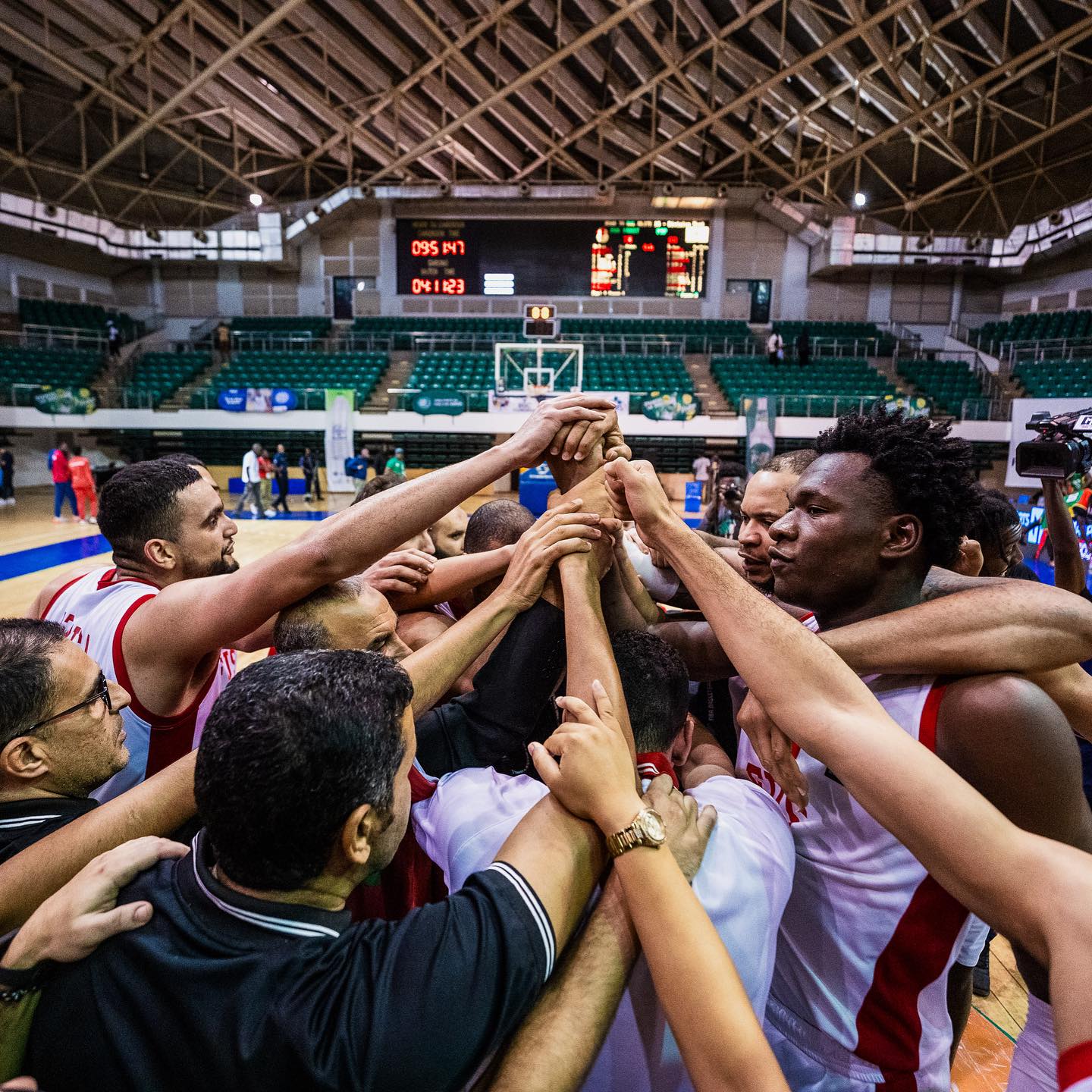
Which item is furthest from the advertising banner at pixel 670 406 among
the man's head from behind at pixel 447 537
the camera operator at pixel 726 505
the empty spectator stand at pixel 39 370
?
the empty spectator stand at pixel 39 370

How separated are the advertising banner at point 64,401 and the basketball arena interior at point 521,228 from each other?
6 centimetres

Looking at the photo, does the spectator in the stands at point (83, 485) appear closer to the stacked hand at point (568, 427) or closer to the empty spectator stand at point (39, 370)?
the empty spectator stand at point (39, 370)

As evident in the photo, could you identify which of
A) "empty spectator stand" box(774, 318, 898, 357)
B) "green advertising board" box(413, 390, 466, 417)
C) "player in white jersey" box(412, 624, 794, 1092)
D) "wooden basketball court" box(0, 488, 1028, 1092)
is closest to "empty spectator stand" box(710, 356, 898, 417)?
"empty spectator stand" box(774, 318, 898, 357)

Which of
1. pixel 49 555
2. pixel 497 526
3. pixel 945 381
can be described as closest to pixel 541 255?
pixel 945 381

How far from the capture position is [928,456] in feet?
4.72

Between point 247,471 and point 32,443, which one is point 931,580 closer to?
point 247,471

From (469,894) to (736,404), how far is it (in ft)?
54.0

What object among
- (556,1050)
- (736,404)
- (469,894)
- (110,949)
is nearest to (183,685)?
(110,949)

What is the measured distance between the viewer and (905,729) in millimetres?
1269

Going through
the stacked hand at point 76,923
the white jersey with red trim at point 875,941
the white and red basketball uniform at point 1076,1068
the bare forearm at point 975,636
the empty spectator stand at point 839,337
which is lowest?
the white jersey with red trim at point 875,941

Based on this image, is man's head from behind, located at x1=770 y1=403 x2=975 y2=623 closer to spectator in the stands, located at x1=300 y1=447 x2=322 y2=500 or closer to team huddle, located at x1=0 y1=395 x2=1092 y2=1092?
team huddle, located at x1=0 y1=395 x2=1092 y2=1092

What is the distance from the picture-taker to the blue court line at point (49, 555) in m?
8.40

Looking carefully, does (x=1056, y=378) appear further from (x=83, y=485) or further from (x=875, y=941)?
(x=83, y=485)

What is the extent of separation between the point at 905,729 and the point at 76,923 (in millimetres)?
1335
